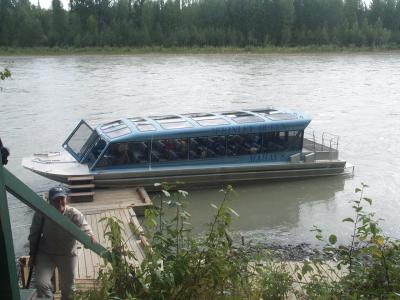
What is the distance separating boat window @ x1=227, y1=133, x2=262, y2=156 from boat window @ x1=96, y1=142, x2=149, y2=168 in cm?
237

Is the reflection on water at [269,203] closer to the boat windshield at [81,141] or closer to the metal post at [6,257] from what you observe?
the boat windshield at [81,141]

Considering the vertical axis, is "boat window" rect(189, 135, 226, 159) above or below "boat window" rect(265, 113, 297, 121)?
below

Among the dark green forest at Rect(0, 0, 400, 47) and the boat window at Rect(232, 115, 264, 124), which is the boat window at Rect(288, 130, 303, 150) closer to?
the boat window at Rect(232, 115, 264, 124)

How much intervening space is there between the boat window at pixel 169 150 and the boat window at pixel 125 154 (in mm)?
221

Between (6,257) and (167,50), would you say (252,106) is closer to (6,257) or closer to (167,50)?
(6,257)

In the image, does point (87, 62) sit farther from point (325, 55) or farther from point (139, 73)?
point (325, 55)

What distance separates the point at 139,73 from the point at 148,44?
110 feet

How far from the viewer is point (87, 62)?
55469 millimetres

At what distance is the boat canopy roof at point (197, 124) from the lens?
14.4 metres

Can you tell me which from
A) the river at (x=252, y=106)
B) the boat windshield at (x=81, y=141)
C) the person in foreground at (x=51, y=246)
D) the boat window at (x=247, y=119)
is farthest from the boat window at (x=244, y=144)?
the person in foreground at (x=51, y=246)

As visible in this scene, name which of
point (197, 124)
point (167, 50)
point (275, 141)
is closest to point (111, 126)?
point (197, 124)

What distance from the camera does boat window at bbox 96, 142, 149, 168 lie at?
14.1m

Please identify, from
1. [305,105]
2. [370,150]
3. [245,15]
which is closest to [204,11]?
[245,15]

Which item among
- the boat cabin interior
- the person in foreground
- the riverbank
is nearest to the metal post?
the person in foreground
